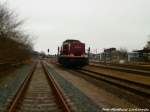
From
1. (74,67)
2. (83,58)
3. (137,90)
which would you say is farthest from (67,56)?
(137,90)

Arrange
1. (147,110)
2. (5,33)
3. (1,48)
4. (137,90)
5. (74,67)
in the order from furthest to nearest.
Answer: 1. (74,67)
2. (5,33)
3. (1,48)
4. (137,90)
5. (147,110)

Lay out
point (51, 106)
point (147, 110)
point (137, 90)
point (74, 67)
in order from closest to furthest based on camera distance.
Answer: point (147, 110), point (51, 106), point (137, 90), point (74, 67)

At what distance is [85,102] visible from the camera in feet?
40.9

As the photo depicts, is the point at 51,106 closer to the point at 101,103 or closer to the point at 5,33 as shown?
the point at 101,103

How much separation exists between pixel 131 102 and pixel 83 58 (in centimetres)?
2740

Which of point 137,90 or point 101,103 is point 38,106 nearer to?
point 101,103

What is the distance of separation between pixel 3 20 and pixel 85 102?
25.8 m

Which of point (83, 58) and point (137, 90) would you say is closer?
point (137, 90)

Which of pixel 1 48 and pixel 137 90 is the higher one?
pixel 1 48

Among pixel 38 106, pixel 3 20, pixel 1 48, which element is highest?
pixel 3 20

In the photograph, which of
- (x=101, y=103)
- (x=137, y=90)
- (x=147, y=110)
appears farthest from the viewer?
(x=137, y=90)

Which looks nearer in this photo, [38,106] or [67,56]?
[38,106]

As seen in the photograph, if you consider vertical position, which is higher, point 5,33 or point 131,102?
point 5,33

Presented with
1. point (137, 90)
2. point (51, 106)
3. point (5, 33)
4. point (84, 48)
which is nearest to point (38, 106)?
point (51, 106)
